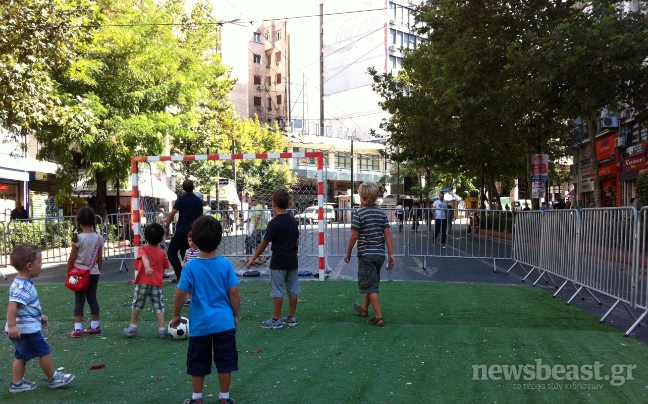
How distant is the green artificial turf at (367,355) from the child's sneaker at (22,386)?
5 centimetres

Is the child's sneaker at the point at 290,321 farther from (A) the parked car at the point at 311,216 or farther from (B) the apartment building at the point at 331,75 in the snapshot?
(B) the apartment building at the point at 331,75

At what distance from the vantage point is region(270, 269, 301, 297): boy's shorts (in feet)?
24.3

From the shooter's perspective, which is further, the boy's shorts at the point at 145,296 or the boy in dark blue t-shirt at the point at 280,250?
the boy in dark blue t-shirt at the point at 280,250

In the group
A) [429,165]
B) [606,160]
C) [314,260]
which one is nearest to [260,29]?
[429,165]

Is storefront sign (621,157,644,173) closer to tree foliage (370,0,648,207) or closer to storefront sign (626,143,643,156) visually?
storefront sign (626,143,643,156)

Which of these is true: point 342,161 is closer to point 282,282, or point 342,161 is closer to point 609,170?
point 609,170

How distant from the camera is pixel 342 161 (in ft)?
202

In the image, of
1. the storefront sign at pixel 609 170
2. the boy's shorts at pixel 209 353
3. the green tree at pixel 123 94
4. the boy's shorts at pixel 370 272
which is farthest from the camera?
the storefront sign at pixel 609 170

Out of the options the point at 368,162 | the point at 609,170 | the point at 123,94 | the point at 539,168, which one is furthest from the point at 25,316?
the point at 368,162

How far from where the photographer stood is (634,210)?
711 cm

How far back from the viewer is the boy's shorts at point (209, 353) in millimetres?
4340

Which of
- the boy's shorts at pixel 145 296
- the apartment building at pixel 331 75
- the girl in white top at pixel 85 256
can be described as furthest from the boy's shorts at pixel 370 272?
the apartment building at pixel 331 75

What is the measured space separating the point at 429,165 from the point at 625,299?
26863mm

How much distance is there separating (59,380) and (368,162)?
60391mm
